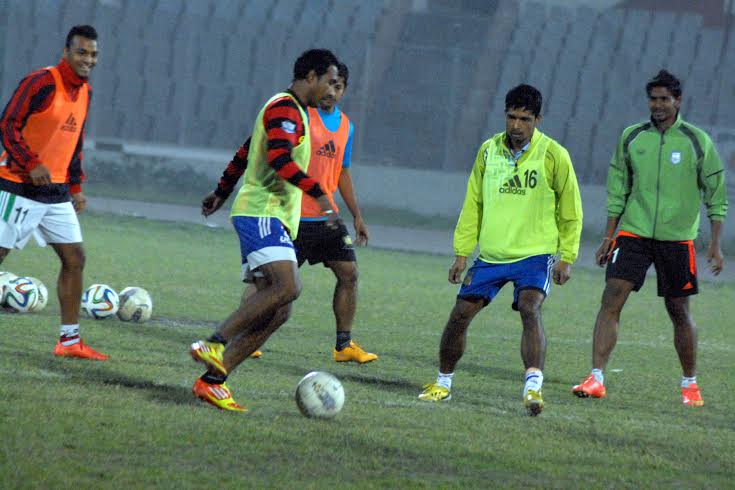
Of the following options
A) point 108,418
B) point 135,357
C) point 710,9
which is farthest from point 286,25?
point 108,418

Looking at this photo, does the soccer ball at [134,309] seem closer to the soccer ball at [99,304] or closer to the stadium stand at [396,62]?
the soccer ball at [99,304]

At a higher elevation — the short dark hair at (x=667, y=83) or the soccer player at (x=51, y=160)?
the short dark hair at (x=667, y=83)

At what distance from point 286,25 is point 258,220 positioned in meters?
17.2

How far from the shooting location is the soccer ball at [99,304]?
9.22 m

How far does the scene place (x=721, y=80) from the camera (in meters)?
21.8

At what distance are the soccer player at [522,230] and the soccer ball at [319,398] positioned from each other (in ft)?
3.43

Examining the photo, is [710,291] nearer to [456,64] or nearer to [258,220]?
[456,64]

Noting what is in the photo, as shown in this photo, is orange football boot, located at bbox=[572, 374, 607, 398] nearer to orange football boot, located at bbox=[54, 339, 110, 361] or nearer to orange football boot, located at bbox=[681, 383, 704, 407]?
orange football boot, located at bbox=[681, 383, 704, 407]

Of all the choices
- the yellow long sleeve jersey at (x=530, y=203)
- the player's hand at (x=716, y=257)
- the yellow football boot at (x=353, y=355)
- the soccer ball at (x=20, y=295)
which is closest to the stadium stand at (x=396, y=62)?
the soccer ball at (x=20, y=295)

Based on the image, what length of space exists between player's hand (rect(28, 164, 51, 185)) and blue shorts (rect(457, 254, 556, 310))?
7.92 ft

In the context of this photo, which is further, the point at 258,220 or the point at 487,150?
the point at 487,150

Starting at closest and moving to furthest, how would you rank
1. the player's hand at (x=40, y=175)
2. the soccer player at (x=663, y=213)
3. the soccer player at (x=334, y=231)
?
the player's hand at (x=40, y=175) → the soccer player at (x=663, y=213) → the soccer player at (x=334, y=231)

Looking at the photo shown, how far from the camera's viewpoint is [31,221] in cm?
744

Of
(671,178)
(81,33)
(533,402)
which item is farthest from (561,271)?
(81,33)
